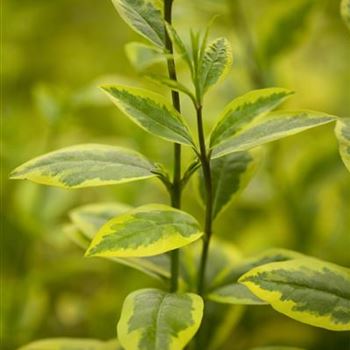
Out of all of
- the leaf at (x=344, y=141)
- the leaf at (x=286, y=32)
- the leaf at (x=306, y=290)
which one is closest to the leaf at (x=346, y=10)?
the leaf at (x=344, y=141)

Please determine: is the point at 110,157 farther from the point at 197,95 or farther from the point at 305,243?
the point at 305,243

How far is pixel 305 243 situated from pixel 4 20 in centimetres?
88

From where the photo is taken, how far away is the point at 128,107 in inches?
26.5

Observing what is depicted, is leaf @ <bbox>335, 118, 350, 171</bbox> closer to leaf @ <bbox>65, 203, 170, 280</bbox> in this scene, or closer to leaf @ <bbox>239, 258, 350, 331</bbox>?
leaf @ <bbox>239, 258, 350, 331</bbox>

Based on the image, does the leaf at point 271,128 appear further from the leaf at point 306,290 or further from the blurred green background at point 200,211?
the blurred green background at point 200,211

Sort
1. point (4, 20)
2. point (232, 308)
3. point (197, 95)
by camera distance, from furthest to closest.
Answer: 1. point (4, 20)
2. point (232, 308)
3. point (197, 95)

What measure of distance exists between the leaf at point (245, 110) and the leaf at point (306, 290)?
0.40 feet

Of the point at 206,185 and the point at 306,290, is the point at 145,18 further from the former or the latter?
the point at 306,290

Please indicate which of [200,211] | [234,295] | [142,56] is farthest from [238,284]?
[200,211]

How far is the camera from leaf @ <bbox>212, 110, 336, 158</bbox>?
0.66 meters

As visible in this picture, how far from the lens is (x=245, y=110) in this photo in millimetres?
677

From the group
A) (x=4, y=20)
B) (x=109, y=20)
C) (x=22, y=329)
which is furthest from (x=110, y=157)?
(x=109, y=20)

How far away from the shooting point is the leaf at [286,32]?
1.13 metres

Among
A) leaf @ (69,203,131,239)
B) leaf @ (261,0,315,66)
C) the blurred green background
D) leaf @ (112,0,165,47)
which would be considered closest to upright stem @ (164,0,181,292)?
leaf @ (112,0,165,47)
